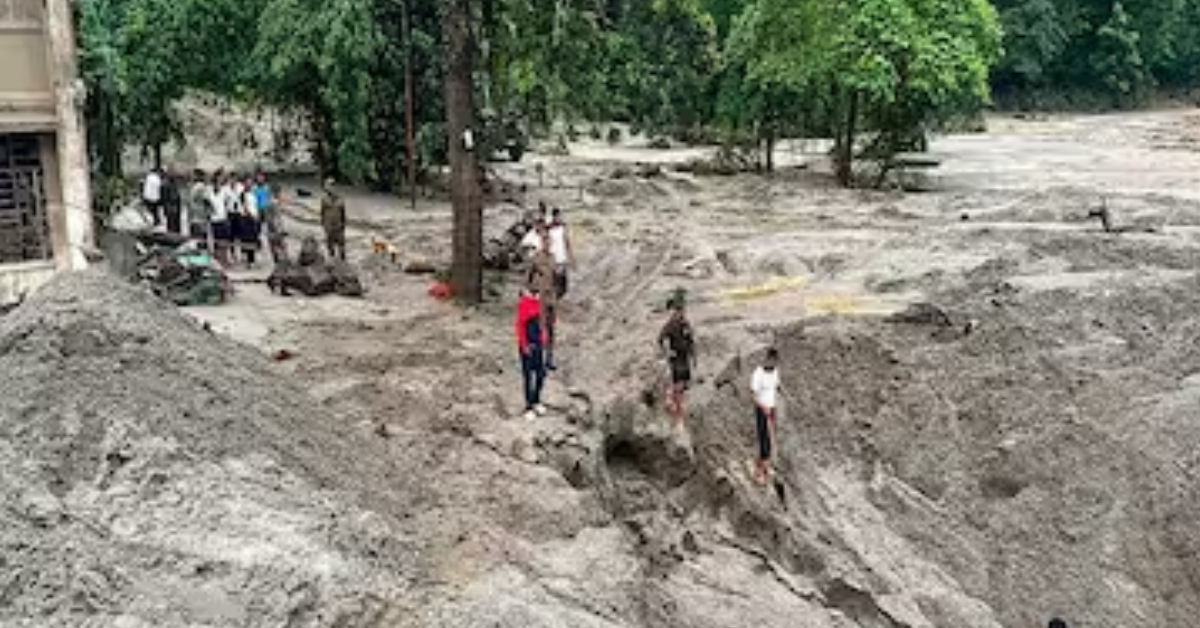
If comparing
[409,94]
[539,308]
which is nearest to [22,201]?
[539,308]

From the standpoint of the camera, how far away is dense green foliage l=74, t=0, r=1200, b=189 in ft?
66.8

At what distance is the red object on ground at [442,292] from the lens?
20594 millimetres

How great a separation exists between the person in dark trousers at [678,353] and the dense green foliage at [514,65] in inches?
213

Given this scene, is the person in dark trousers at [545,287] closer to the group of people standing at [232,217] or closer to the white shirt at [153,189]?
the group of people standing at [232,217]

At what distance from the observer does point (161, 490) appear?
411 inches

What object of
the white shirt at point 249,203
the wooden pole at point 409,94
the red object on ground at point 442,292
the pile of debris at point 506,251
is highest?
the wooden pole at point 409,94

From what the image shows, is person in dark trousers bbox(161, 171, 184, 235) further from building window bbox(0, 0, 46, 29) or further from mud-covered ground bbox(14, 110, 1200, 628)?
building window bbox(0, 0, 46, 29)

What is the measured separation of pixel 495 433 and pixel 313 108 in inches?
819

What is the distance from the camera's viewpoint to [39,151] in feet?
62.2

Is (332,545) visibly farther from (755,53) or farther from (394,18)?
(755,53)

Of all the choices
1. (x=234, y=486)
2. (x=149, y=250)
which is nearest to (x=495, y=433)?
(x=234, y=486)

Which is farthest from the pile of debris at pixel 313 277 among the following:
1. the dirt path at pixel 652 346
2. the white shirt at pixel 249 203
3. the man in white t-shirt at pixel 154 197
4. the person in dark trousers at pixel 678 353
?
the person in dark trousers at pixel 678 353

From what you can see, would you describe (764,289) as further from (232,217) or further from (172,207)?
(172,207)

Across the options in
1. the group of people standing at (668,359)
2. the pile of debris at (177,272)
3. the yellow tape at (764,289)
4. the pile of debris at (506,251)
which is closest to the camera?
the group of people standing at (668,359)
